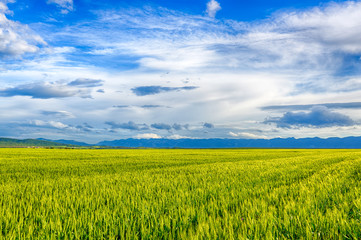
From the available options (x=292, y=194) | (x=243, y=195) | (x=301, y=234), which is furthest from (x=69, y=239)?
(x=292, y=194)

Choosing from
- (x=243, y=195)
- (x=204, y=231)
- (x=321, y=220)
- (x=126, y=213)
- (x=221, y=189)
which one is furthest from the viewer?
(x=221, y=189)

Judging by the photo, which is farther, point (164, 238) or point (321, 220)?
point (321, 220)

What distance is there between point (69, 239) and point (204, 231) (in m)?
1.74

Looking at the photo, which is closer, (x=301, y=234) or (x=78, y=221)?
(x=301, y=234)

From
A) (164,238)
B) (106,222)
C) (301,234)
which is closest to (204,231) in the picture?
(164,238)

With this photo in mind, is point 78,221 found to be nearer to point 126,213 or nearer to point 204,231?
point 126,213

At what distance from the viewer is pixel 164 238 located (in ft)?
10.3

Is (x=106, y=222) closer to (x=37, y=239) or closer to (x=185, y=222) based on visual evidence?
(x=37, y=239)

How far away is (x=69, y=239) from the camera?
126 inches

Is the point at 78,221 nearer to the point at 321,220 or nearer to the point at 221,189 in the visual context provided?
the point at 321,220

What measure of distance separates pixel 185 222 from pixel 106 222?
115 cm

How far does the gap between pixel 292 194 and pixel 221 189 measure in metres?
1.77

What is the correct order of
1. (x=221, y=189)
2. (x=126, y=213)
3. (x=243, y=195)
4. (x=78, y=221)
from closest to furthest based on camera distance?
(x=78, y=221) → (x=126, y=213) → (x=243, y=195) → (x=221, y=189)

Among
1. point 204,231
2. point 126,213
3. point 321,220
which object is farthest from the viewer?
point 126,213
